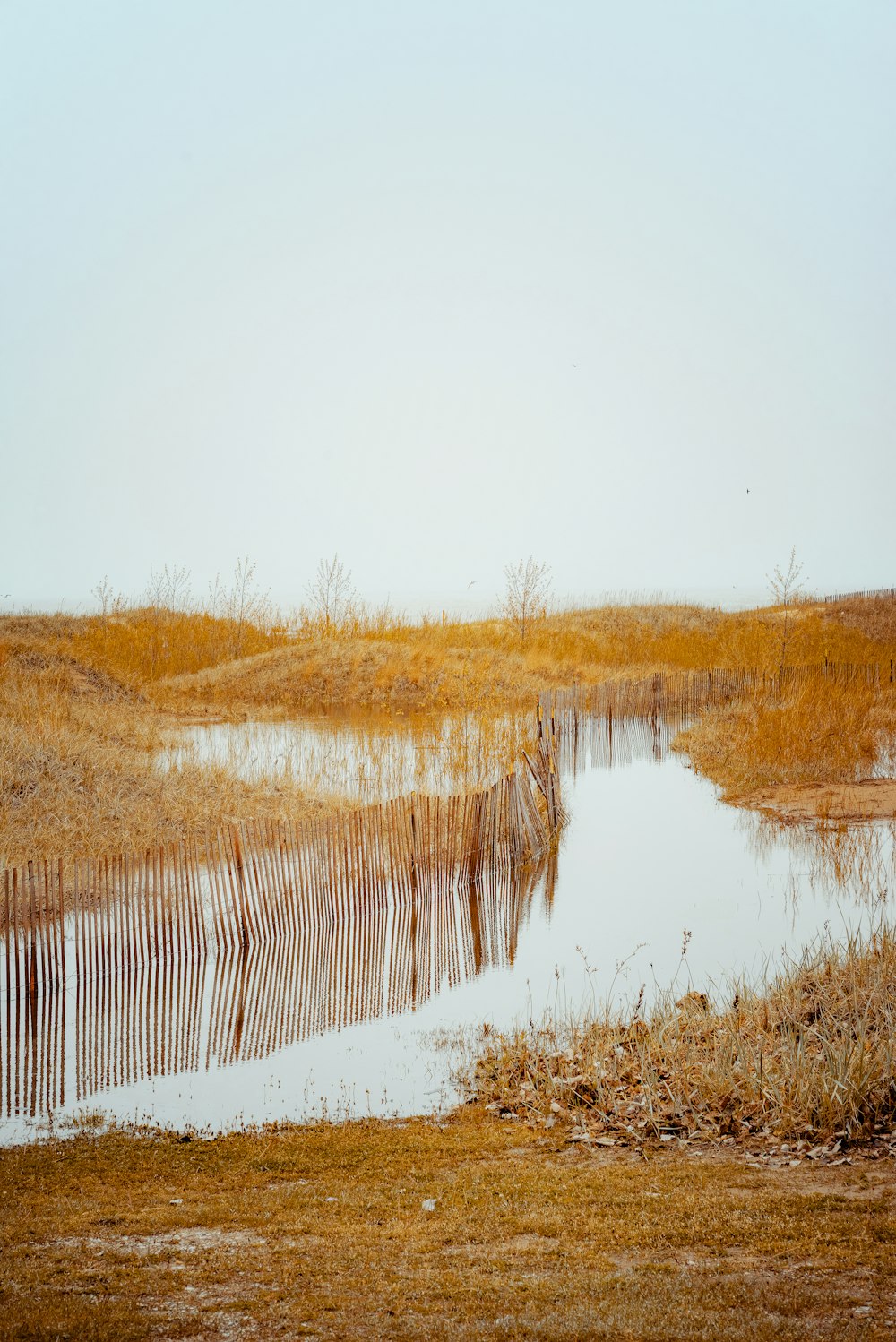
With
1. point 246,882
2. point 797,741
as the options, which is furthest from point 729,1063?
point 797,741

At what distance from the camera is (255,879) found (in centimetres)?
770

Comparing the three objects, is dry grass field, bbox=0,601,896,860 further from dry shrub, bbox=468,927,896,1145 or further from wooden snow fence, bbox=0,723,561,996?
dry shrub, bbox=468,927,896,1145

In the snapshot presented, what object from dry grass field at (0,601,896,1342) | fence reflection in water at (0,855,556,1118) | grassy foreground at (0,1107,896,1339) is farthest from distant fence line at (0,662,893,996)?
grassy foreground at (0,1107,896,1339)

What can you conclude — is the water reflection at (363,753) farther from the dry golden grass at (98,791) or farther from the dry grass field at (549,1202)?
the dry grass field at (549,1202)

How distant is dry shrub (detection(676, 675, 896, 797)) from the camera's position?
562 inches

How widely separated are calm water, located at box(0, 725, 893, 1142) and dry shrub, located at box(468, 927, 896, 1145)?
1.59ft

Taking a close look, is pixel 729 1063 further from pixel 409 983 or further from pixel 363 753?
pixel 363 753

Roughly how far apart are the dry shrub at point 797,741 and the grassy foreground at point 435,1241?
10155 mm

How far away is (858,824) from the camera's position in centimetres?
1162

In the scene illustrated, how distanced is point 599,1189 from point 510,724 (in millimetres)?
13294

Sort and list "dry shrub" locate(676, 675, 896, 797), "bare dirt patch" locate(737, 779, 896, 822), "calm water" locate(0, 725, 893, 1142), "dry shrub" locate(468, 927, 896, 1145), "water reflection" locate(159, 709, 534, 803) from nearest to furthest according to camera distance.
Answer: "dry shrub" locate(468, 927, 896, 1145) → "calm water" locate(0, 725, 893, 1142) → "bare dirt patch" locate(737, 779, 896, 822) → "water reflection" locate(159, 709, 534, 803) → "dry shrub" locate(676, 675, 896, 797)

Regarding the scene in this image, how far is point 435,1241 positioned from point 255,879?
4.44m

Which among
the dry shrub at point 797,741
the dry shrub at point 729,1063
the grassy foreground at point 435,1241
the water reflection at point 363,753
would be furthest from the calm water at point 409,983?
the dry shrub at point 797,741

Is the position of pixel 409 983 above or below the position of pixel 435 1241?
below
